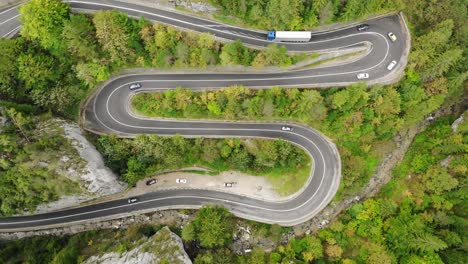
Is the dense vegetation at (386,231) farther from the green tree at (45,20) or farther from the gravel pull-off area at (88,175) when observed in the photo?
the green tree at (45,20)

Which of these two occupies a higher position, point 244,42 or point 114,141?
point 244,42

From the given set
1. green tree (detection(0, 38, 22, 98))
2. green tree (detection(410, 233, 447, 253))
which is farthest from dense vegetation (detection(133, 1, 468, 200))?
green tree (detection(0, 38, 22, 98))

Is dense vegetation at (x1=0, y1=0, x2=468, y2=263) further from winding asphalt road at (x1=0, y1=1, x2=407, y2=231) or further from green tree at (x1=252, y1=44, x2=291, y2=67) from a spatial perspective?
winding asphalt road at (x1=0, y1=1, x2=407, y2=231)

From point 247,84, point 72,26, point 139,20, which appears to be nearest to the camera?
point 72,26

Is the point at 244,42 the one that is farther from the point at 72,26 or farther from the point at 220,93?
the point at 72,26

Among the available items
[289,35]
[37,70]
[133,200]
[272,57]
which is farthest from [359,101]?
[37,70]

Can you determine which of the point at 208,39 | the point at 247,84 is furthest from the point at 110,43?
the point at 247,84
